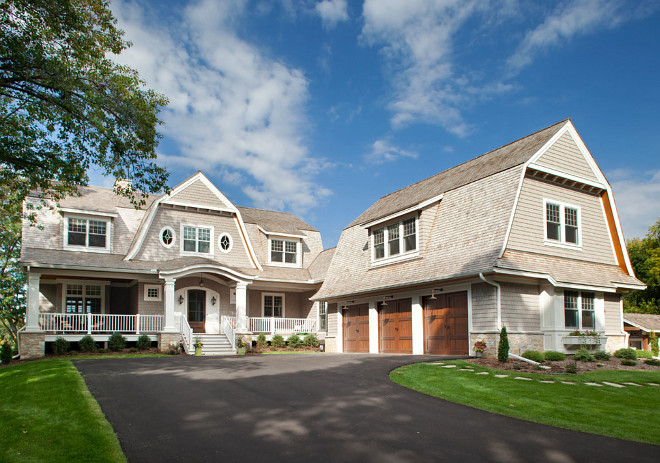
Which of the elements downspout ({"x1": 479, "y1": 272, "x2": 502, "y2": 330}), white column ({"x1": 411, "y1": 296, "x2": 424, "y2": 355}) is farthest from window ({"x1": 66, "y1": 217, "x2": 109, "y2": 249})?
downspout ({"x1": 479, "y1": 272, "x2": 502, "y2": 330})

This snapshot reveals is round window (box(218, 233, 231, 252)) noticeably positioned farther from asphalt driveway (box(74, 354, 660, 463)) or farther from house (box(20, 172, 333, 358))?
asphalt driveway (box(74, 354, 660, 463))

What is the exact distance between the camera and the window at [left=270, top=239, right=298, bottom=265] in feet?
95.4

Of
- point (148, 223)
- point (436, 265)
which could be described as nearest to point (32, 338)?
point (148, 223)

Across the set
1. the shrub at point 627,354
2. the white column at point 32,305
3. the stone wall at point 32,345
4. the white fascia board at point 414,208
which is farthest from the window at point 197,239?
the shrub at point 627,354

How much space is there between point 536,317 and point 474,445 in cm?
1140

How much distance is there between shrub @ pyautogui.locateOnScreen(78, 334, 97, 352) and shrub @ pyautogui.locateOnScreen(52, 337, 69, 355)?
0.57 meters

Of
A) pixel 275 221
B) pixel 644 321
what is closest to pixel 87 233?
pixel 275 221

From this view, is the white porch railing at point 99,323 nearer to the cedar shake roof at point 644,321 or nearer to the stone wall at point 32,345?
the stone wall at point 32,345

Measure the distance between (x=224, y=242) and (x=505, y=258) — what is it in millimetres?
15238

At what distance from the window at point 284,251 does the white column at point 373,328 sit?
863 centimetres

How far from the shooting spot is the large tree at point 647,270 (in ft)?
A: 127

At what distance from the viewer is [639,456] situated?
6.00 meters

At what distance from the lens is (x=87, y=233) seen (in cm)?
2333

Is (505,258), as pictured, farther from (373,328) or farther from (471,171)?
(373,328)
